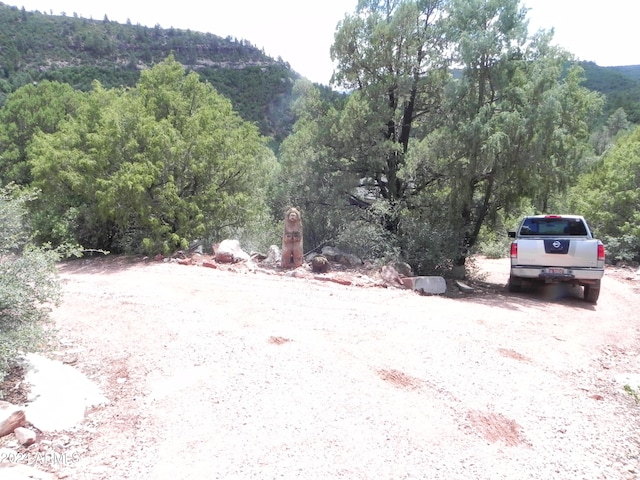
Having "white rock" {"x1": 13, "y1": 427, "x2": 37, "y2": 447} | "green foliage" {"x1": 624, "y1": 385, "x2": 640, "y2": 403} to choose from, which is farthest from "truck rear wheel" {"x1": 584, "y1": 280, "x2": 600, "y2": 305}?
"white rock" {"x1": 13, "y1": 427, "x2": 37, "y2": 447}

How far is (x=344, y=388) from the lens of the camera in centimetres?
466

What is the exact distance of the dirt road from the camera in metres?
3.58

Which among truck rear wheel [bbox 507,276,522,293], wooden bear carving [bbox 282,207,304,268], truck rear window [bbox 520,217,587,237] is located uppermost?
truck rear window [bbox 520,217,587,237]

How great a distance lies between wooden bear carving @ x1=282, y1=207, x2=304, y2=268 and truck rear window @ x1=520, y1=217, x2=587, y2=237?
5200 millimetres

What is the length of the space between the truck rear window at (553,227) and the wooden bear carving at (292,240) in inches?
205

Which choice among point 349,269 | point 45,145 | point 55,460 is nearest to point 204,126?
point 45,145

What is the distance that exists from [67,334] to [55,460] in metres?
3.04

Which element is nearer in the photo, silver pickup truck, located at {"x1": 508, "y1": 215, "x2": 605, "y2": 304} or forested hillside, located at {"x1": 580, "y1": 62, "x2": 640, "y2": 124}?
silver pickup truck, located at {"x1": 508, "y1": 215, "x2": 605, "y2": 304}

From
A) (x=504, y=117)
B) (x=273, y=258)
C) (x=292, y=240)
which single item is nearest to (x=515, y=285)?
(x=504, y=117)

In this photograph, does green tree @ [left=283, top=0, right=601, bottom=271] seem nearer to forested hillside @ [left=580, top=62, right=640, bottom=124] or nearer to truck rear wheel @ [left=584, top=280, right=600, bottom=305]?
truck rear wheel @ [left=584, top=280, right=600, bottom=305]

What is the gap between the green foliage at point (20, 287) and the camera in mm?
4621

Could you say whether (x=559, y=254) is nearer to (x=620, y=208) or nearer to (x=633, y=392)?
(x=633, y=392)

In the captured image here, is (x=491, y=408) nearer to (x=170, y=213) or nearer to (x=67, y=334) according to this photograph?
(x=67, y=334)

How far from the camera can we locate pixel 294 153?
1406 cm
